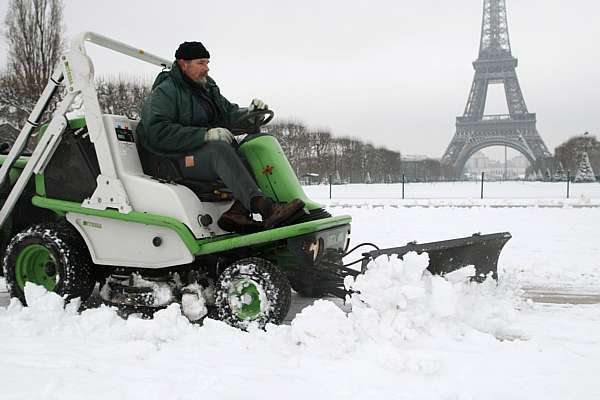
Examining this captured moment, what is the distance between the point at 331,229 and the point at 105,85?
23.0 metres

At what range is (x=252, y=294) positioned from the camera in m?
3.62

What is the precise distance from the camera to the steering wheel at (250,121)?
4.72 metres

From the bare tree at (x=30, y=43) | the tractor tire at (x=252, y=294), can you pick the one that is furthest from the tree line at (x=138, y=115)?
the tractor tire at (x=252, y=294)

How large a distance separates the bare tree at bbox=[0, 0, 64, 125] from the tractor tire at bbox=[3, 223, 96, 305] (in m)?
17.4

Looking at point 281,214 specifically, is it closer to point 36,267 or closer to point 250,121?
point 250,121

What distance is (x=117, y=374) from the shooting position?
2758 mm

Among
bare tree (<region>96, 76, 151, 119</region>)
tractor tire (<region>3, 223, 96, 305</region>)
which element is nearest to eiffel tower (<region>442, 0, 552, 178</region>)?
bare tree (<region>96, 76, 151, 119</region>)

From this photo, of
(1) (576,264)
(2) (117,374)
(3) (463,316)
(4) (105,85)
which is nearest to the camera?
(2) (117,374)

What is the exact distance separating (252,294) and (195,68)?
1911 mm

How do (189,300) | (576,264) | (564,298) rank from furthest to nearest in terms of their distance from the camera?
(576,264) → (564,298) → (189,300)

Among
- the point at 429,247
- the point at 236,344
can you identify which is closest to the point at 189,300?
the point at 236,344

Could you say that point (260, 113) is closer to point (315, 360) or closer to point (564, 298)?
point (315, 360)

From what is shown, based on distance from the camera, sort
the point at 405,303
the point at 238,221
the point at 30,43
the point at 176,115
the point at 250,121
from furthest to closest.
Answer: the point at 30,43 → the point at 250,121 → the point at 176,115 → the point at 238,221 → the point at 405,303

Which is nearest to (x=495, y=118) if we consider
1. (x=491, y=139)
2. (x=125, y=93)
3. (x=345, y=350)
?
(x=491, y=139)
